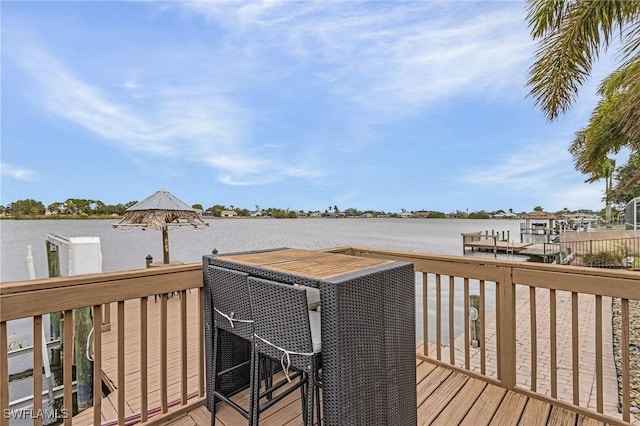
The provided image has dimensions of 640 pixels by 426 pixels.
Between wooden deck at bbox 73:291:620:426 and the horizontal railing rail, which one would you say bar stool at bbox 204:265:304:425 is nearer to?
wooden deck at bbox 73:291:620:426

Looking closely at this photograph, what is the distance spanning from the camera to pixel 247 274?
1.71m

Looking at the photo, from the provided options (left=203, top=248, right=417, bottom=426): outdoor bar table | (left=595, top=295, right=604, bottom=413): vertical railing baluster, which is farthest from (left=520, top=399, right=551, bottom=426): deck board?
(left=203, top=248, right=417, bottom=426): outdoor bar table

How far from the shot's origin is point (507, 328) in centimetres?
230

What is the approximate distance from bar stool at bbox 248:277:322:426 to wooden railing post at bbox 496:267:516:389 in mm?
1485

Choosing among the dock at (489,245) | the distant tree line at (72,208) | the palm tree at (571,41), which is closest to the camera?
the palm tree at (571,41)

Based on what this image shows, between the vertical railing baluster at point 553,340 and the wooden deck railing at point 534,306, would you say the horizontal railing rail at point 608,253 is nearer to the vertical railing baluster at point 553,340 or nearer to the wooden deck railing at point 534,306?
the wooden deck railing at point 534,306

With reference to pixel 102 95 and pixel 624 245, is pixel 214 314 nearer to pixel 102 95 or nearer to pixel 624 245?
pixel 102 95

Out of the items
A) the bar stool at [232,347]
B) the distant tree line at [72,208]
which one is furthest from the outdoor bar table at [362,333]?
the distant tree line at [72,208]

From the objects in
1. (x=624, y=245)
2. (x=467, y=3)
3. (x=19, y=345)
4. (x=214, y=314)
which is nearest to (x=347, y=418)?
(x=214, y=314)

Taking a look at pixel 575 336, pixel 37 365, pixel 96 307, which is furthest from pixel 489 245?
pixel 37 365

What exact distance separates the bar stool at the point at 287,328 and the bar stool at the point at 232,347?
14cm

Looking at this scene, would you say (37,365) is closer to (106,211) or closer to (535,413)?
(535,413)

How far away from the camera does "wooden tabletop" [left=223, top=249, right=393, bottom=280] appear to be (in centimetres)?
163

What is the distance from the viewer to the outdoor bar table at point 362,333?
1385 millimetres
